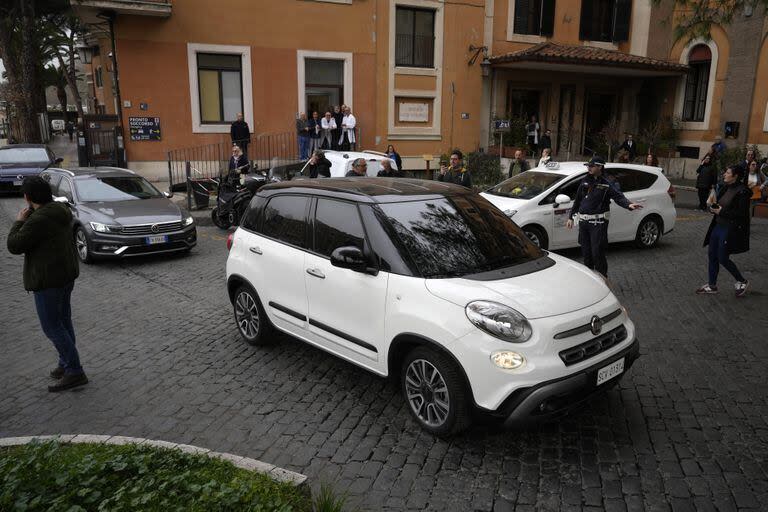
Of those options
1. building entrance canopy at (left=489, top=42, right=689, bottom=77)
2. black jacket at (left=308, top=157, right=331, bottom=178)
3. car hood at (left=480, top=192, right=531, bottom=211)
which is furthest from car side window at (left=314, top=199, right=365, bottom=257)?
building entrance canopy at (left=489, top=42, right=689, bottom=77)

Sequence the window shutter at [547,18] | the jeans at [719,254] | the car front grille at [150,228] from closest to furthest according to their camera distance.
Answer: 1. the jeans at [719,254]
2. the car front grille at [150,228]
3. the window shutter at [547,18]

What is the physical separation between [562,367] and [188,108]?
58.9 feet

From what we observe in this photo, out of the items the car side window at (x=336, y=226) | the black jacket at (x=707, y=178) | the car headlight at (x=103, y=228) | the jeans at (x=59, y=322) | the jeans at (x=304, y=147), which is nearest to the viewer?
the car side window at (x=336, y=226)

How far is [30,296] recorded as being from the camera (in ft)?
27.5

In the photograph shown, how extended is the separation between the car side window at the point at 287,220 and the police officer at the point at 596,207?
4226 mm

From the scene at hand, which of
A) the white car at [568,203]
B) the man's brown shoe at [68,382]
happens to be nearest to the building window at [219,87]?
the white car at [568,203]

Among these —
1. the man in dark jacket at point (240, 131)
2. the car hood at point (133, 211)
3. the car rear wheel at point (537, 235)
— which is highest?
the man in dark jacket at point (240, 131)

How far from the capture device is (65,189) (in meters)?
10.9

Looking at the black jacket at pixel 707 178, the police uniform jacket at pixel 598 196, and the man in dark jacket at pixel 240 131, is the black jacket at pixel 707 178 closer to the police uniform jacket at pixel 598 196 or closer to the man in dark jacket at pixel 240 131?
the police uniform jacket at pixel 598 196

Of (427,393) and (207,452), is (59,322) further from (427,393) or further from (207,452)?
(427,393)

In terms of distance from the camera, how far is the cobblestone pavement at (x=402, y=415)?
388 cm

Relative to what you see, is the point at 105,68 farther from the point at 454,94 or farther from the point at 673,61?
the point at 673,61

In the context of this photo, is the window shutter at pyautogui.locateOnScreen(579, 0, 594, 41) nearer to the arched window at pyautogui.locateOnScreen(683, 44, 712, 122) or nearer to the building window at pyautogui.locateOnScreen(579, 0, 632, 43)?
the building window at pyautogui.locateOnScreen(579, 0, 632, 43)

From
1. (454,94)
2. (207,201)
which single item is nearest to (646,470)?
(207,201)
